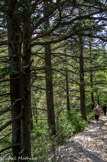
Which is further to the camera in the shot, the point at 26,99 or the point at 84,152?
the point at 84,152

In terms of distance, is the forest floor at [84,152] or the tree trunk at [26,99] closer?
the tree trunk at [26,99]

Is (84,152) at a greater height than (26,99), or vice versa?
(26,99)

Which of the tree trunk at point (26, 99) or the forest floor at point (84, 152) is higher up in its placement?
the tree trunk at point (26, 99)

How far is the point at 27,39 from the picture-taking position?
3.62m

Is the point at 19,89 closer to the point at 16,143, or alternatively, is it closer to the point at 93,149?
the point at 16,143

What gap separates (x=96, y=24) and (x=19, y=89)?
3.12 m

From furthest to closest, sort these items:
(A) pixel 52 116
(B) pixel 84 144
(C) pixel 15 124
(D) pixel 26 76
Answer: (A) pixel 52 116
(B) pixel 84 144
(C) pixel 15 124
(D) pixel 26 76

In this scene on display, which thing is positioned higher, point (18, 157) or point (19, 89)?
point (19, 89)

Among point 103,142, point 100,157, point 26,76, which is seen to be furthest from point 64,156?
point 26,76

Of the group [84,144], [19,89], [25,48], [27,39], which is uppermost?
[27,39]

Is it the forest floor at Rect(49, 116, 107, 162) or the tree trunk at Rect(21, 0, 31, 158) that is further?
the forest floor at Rect(49, 116, 107, 162)

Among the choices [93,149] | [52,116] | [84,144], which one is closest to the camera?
[93,149]

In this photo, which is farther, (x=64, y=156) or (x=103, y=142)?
(x=103, y=142)

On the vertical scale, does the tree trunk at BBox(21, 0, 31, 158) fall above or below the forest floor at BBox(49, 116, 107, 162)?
above
